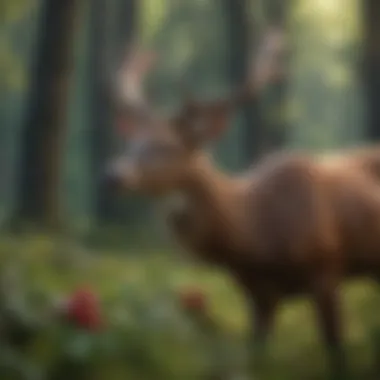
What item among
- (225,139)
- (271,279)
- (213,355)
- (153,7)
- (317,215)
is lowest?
(213,355)

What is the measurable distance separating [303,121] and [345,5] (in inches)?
9.3

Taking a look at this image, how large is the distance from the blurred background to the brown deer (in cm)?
3

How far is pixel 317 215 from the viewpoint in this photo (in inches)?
61.4

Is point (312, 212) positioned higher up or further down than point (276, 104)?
further down

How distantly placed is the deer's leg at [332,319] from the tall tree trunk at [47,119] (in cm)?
47

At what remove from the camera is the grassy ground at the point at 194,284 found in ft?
4.98

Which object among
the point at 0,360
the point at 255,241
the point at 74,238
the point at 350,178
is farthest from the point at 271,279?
the point at 0,360

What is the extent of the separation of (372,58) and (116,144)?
50 cm

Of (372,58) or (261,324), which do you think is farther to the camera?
(372,58)

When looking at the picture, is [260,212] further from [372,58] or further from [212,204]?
[372,58]

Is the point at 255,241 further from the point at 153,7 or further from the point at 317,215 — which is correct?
the point at 153,7

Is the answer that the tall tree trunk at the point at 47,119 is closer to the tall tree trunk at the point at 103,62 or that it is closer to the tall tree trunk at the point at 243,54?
the tall tree trunk at the point at 103,62

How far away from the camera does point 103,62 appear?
62.3 inches

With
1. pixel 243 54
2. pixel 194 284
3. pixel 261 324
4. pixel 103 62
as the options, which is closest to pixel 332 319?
pixel 261 324
